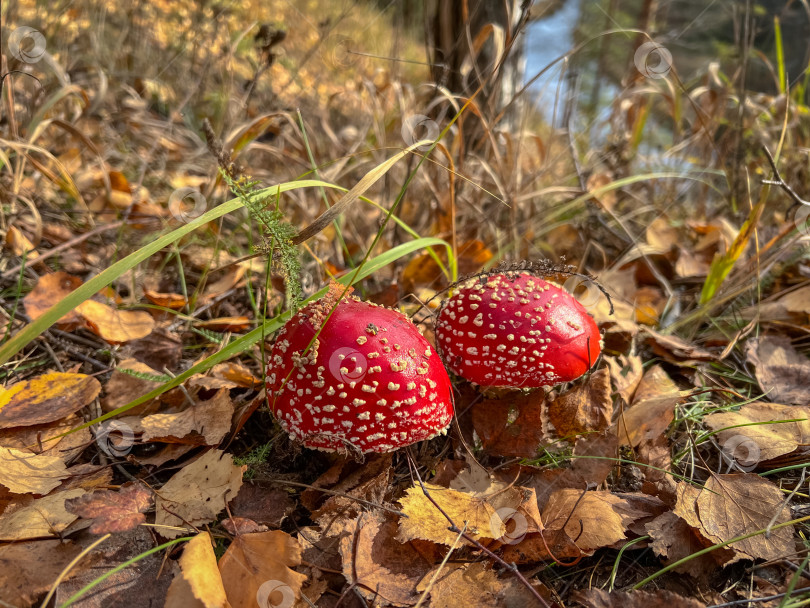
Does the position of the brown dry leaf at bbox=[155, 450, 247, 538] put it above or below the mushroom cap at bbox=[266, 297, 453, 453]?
below

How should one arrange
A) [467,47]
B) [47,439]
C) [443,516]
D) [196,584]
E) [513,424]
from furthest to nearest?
[467,47]
[513,424]
[47,439]
[443,516]
[196,584]

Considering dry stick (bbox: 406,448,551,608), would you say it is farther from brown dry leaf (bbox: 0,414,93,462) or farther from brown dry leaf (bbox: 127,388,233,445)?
brown dry leaf (bbox: 0,414,93,462)

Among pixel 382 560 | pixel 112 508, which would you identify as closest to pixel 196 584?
pixel 112 508

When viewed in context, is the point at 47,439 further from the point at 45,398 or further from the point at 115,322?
the point at 115,322

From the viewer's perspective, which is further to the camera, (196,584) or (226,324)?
(226,324)

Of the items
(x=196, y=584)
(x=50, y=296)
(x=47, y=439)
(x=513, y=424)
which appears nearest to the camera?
(x=196, y=584)

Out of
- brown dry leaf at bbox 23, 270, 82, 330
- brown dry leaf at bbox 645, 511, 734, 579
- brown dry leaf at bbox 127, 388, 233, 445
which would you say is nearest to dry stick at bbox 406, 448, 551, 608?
brown dry leaf at bbox 645, 511, 734, 579

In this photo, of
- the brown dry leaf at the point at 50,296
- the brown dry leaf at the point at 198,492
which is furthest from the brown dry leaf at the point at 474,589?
the brown dry leaf at the point at 50,296

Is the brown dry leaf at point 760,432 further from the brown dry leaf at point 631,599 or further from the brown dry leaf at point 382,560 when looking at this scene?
the brown dry leaf at point 382,560
